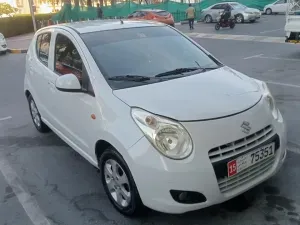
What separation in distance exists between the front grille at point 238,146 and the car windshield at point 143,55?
38.1 inches

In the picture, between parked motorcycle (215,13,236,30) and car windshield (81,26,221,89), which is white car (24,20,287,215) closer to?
car windshield (81,26,221,89)

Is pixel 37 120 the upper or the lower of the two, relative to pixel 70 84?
lower

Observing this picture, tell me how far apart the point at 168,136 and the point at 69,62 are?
5.60ft

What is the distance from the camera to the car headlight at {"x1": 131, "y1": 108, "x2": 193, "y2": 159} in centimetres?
260

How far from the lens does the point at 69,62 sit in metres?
3.81

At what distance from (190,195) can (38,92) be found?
292 centimetres

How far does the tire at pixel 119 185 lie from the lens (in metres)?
2.83

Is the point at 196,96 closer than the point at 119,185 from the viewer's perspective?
Yes

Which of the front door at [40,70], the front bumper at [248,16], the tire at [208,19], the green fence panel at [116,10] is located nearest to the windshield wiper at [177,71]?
the front door at [40,70]

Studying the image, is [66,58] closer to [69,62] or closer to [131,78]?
[69,62]

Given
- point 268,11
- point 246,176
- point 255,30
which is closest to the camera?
point 246,176

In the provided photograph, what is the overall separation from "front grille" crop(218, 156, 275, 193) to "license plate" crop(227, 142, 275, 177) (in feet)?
0.14

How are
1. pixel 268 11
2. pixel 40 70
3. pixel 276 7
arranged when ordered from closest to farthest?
pixel 40 70
pixel 276 7
pixel 268 11

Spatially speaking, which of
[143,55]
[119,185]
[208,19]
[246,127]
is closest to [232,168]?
[246,127]
